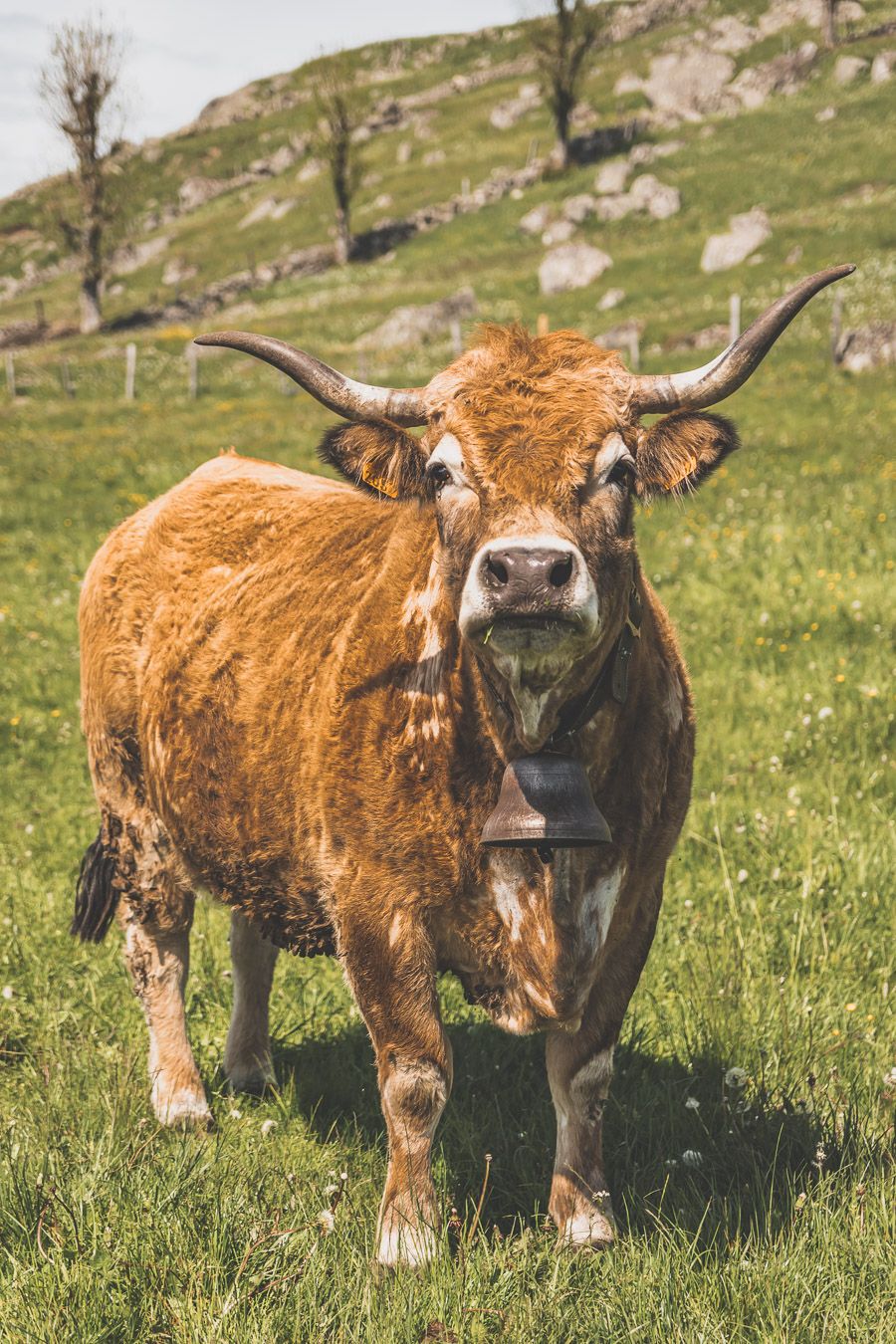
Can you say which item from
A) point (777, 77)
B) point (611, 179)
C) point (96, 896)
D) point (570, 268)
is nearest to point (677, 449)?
point (96, 896)

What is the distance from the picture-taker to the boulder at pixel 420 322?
37625mm

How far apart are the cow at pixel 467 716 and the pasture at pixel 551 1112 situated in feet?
1.05

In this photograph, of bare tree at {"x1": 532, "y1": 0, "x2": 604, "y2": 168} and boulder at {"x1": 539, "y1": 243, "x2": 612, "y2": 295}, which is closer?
boulder at {"x1": 539, "y1": 243, "x2": 612, "y2": 295}

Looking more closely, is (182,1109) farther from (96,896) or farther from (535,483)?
(535,483)

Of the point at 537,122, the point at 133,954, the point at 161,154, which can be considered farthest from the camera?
the point at 161,154

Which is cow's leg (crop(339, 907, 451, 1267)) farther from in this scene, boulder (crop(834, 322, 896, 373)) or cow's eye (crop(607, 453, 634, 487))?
boulder (crop(834, 322, 896, 373))

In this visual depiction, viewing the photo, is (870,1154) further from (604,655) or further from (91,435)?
(91,435)

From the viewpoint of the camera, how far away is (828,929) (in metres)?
5.43

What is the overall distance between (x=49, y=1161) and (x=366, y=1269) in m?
1.06

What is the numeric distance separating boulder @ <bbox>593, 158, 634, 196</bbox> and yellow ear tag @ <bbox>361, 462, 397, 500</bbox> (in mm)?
50624

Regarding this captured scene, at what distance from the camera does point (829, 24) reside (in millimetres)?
64375

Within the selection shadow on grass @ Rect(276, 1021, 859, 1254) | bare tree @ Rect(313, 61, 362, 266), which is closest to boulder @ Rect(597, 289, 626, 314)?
bare tree @ Rect(313, 61, 362, 266)

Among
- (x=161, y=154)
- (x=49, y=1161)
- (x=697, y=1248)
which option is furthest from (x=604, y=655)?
(x=161, y=154)

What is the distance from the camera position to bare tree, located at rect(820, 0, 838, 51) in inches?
2496
